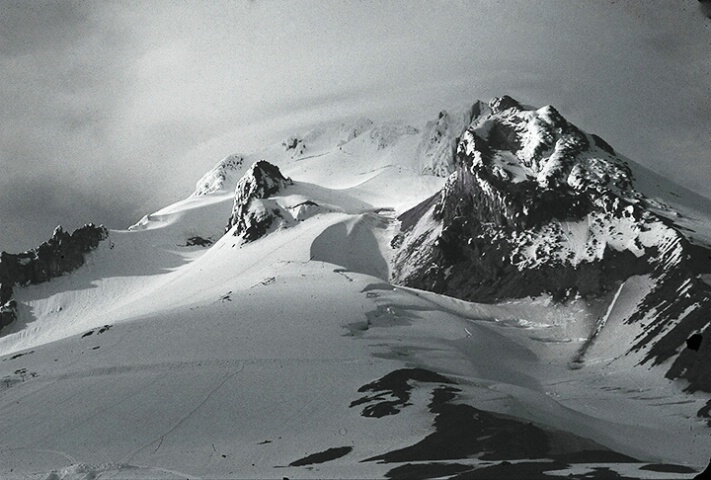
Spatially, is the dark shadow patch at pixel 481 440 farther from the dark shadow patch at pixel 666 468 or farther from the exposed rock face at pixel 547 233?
the exposed rock face at pixel 547 233

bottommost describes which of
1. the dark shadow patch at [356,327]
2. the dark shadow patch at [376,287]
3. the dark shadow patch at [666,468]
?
the dark shadow patch at [666,468]

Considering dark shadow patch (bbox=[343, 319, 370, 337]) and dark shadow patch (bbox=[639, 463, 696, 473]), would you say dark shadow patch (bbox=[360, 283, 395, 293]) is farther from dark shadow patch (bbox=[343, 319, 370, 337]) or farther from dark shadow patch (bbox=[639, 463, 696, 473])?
dark shadow patch (bbox=[639, 463, 696, 473])

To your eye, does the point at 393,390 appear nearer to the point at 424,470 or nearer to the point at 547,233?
the point at 424,470

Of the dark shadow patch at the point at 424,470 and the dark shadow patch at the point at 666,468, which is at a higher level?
the dark shadow patch at the point at 424,470

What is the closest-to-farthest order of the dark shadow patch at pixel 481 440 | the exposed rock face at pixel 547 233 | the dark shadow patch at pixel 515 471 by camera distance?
1. the dark shadow patch at pixel 515 471
2. the dark shadow patch at pixel 481 440
3. the exposed rock face at pixel 547 233

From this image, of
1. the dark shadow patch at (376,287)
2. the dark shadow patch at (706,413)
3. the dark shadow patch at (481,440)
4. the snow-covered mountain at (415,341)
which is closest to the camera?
the dark shadow patch at (481,440)

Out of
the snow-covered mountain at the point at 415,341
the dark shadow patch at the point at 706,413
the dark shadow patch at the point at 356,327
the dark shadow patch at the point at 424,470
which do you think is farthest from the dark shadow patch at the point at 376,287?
the dark shadow patch at the point at 424,470
